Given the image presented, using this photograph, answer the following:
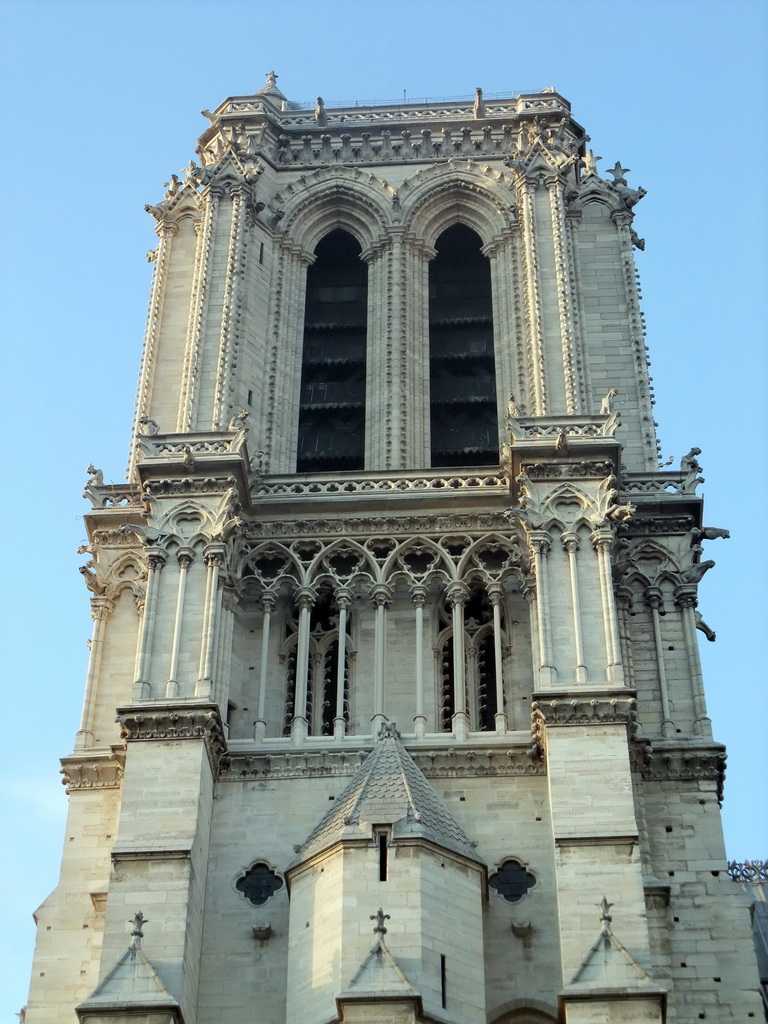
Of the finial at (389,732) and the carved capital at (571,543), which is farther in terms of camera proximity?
the carved capital at (571,543)

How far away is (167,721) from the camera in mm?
36375

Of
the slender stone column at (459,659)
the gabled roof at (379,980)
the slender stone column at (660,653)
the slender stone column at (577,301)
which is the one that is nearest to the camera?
the gabled roof at (379,980)

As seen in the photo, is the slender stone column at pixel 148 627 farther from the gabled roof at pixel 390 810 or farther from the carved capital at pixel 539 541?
the carved capital at pixel 539 541

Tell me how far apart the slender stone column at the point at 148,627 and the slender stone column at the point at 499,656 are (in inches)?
223

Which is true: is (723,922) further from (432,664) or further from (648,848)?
(432,664)

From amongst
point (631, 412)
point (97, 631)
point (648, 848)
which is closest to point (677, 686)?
point (648, 848)

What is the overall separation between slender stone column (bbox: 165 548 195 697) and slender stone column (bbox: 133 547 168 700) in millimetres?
304

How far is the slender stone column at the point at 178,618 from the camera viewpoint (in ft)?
121

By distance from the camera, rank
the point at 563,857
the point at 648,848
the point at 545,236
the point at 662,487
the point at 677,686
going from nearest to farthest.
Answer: the point at 563,857
the point at 648,848
the point at 677,686
the point at 662,487
the point at 545,236

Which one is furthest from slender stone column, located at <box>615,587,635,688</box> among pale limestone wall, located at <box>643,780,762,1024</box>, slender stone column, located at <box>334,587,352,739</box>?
slender stone column, located at <box>334,587,352,739</box>

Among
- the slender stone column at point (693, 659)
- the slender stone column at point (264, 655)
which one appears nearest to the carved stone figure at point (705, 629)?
the slender stone column at point (693, 659)

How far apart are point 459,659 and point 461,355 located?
30.6 ft

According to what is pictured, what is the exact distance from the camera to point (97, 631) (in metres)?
40.1

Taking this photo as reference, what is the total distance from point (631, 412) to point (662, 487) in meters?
2.52
